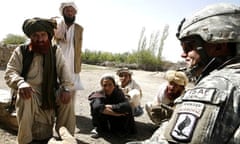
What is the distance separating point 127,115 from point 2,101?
179cm

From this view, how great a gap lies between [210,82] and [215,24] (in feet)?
1.27

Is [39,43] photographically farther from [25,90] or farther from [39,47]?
[25,90]

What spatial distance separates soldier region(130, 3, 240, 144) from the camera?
1496 millimetres

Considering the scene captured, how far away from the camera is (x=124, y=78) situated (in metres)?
6.86

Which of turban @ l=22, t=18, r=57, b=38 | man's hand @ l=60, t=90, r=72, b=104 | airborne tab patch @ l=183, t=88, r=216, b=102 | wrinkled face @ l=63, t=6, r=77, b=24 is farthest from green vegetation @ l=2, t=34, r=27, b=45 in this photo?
airborne tab patch @ l=183, t=88, r=216, b=102

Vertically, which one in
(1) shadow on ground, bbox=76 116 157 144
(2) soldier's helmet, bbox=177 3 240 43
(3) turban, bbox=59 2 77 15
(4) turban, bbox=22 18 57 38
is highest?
(3) turban, bbox=59 2 77 15

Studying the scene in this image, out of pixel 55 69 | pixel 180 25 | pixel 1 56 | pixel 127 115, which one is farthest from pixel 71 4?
pixel 1 56

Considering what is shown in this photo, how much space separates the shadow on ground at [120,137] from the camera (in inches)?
227

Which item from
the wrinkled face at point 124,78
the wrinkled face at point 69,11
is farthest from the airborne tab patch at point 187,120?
the wrinkled face at point 124,78

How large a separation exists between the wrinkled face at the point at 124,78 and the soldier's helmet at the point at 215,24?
4809 millimetres

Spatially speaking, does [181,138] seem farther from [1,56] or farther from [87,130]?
[1,56]

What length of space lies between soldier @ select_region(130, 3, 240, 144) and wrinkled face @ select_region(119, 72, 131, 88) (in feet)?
15.7

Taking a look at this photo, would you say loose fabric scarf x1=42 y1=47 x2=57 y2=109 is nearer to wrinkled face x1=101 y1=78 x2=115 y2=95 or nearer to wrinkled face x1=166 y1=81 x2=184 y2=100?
wrinkled face x1=101 y1=78 x2=115 y2=95

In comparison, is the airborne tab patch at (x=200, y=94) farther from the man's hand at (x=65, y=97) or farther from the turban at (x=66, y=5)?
the turban at (x=66, y=5)
